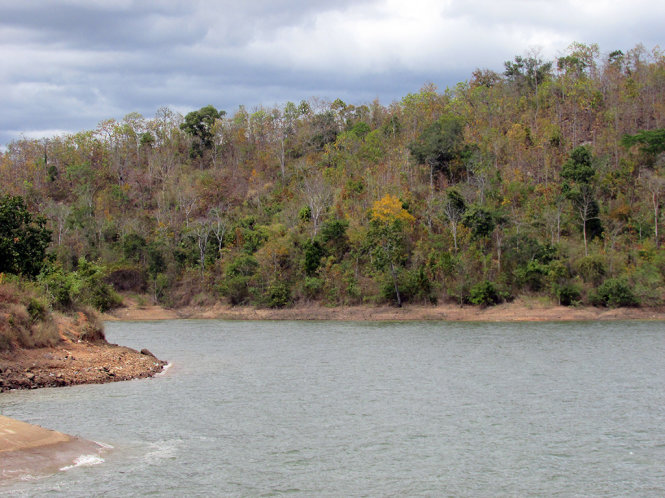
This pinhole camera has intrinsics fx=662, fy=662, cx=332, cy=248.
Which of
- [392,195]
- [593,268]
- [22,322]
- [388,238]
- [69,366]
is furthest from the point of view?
[392,195]

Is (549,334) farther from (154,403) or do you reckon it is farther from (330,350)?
(154,403)

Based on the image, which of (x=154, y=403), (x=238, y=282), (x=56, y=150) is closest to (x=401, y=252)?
(x=238, y=282)

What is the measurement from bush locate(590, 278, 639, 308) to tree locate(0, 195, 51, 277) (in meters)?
51.1

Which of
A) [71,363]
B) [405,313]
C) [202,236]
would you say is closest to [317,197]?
[202,236]

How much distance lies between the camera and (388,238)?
74312mm

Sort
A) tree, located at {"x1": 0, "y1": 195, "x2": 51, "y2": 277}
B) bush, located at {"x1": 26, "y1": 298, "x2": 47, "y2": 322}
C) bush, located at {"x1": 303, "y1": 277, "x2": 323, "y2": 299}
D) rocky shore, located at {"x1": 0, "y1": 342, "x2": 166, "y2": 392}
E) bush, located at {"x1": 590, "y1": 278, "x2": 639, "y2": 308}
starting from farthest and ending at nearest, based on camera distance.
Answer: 1. bush, located at {"x1": 303, "y1": 277, "x2": 323, "y2": 299}
2. bush, located at {"x1": 590, "y1": 278, "x2": 639, "y2": 308}
3. tree, located at {"x1": 0, "y1": 195, "x2": 51, "y2": 277}
4. bush, located at {"x1": 26, "y1": 298, "x2": 47, "y2": 322}
5. rocky shore, located at {"x1": 0, "y1": 342, "x2": 166, "y2": 392}

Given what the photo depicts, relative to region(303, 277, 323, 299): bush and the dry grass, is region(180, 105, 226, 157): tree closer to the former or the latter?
region(303, 277, 323, 299): bush

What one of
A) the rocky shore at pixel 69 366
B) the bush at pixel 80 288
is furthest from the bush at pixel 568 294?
the rocky shore at pixel 69 366

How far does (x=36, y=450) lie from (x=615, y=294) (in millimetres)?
59643

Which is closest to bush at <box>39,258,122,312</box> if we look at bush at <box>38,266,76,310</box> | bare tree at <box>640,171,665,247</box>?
bush at <box>38,266,76,310</box>

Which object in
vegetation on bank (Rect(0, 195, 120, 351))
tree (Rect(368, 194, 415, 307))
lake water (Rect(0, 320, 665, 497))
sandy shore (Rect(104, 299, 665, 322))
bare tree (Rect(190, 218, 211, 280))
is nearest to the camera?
lake water (Rect(0, 320, 665, 497))

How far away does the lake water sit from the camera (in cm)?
1706

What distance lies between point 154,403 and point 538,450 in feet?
47.6

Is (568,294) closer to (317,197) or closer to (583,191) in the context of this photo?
(583,191)
